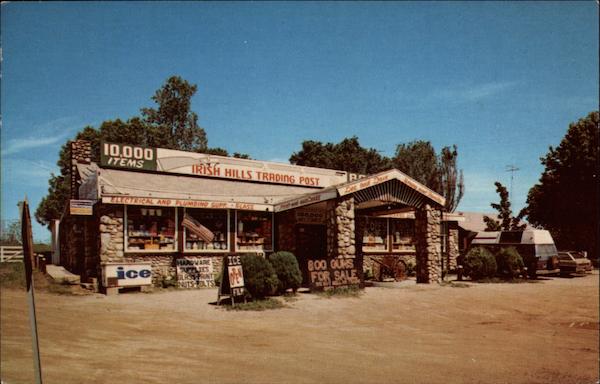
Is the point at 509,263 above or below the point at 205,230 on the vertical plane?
below

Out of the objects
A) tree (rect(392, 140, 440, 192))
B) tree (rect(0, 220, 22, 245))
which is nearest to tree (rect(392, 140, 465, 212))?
tree (rect(392, 140, 440, 192))

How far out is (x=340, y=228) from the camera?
16.2 m

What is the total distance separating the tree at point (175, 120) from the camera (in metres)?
42.2

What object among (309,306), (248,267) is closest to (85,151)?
(248,267)

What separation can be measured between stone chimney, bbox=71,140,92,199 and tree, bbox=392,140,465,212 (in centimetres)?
3009

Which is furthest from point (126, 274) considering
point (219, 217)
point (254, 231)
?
point (254, 231)

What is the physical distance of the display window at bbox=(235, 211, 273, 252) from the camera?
18.4 m

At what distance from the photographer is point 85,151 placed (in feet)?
65.8

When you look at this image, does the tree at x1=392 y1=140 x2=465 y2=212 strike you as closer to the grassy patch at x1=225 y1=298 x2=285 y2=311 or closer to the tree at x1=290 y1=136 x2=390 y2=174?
the tree at x1=290 y1=136 x2=390 y2=174

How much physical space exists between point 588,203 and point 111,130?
4154 centimetres

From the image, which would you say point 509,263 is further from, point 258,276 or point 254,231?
point 258,276

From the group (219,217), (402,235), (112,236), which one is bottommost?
(402,235)

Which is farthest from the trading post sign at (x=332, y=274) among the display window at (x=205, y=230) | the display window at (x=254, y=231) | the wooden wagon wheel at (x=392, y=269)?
the wooden wagon wheel at (x=392, y=269)

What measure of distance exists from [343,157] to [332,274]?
43231 mm
